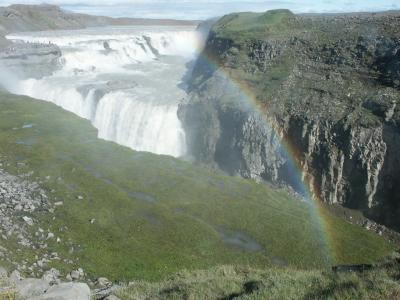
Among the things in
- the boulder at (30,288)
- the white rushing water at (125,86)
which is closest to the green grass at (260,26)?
the white rushing water at (125,86)

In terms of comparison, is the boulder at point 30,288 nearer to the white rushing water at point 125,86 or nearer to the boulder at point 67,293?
the boulder at point 67,293

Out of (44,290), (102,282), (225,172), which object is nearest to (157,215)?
(102,282)

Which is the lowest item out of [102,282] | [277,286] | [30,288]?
[102,282]

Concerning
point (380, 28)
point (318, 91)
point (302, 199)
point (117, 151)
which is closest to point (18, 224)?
point (117, 151)

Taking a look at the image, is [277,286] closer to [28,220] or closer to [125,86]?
[28,220]

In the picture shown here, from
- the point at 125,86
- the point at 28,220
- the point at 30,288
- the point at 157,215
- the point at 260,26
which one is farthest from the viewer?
the point at 260,26

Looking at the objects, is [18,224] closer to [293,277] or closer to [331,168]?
[293,277]
